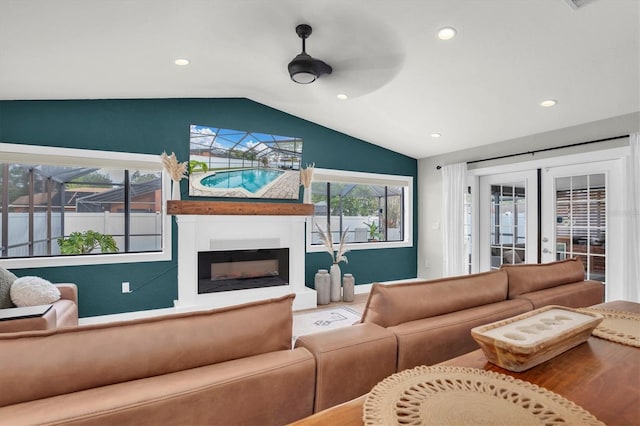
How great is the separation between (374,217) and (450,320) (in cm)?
486

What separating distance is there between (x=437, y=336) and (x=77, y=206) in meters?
4.33

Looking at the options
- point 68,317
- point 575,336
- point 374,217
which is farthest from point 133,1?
point 374,217

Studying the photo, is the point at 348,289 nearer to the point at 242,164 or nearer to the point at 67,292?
the point at 242,164

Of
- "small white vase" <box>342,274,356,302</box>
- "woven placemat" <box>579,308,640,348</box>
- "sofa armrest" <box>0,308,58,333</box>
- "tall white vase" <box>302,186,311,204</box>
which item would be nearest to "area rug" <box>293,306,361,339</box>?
"small white vase" <box>342,274,356,302</box>

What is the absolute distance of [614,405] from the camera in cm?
76

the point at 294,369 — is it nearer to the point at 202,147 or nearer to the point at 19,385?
the point at 19,385

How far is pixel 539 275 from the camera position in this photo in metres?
2.08

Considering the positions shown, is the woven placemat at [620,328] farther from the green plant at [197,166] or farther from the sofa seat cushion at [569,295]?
the green plant at [197,166]

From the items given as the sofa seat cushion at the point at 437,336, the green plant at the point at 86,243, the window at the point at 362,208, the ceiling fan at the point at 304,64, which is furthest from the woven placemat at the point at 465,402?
the window at the point at 362,208

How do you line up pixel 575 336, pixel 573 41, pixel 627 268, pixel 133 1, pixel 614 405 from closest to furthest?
pixel 614 405, pixel 575 336, pixel 133 1, pixel 573 41, pixel 627 268

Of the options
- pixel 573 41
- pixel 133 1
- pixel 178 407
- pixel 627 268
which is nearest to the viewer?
pixel 178 407

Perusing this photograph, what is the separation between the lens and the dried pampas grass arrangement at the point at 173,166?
387cm

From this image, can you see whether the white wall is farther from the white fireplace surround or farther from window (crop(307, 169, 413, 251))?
the white fireplace surround

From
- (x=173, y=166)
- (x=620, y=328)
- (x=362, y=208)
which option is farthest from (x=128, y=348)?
(x=362, y=208)
